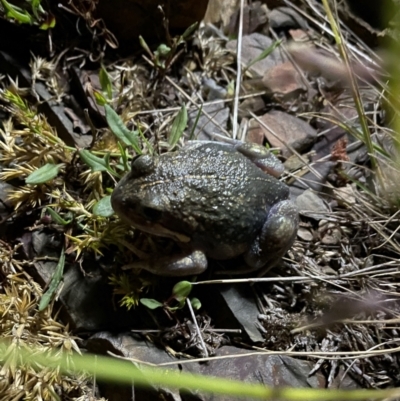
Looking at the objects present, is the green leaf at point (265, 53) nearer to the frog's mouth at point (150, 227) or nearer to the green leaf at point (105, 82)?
the green leaf at point (105, 82)

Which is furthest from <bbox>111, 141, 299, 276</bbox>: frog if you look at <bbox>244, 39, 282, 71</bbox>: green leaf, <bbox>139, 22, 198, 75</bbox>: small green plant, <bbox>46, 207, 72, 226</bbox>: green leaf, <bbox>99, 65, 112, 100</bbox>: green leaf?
<bbox>244, 39, 282, 71</bbox>: green leaf

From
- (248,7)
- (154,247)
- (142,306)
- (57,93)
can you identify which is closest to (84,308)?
(142,306)

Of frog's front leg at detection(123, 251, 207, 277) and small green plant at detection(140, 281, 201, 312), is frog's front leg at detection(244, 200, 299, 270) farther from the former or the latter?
small green plant at detection(140, 281, 201, 312)

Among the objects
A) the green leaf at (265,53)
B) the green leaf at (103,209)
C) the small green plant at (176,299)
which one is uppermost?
the green leaf at (265,53)

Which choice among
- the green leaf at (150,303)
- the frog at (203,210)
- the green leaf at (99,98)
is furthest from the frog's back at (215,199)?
the green leaf at (99,98)

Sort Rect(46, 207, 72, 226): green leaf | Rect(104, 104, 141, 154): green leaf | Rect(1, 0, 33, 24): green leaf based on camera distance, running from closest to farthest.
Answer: Rect(46, 207, 72, 226): green leaf, Rect(104, 104, 141, 154): green leaf, Rect(1, 0, 33, 24): green leaf

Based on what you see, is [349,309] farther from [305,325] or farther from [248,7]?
[248,7]

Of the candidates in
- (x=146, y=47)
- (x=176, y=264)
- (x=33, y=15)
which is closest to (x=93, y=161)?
(x=176, y=264)
